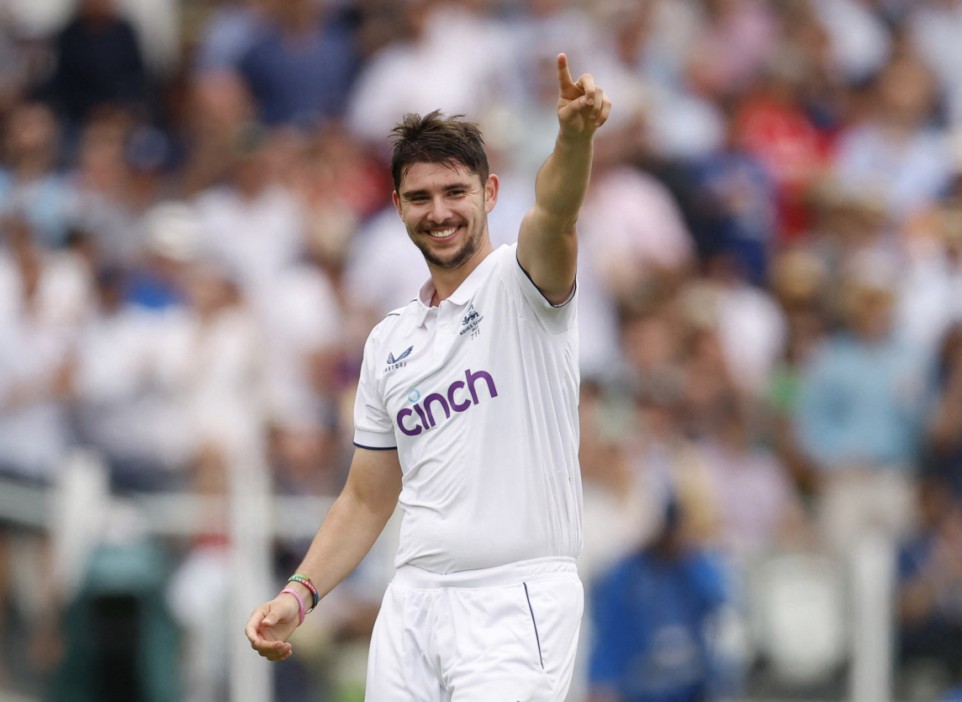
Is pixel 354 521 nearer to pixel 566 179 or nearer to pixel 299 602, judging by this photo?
pixel 299 602

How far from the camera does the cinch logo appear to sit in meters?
5.23

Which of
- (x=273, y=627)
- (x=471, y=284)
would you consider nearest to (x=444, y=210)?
(x=471, y=284)

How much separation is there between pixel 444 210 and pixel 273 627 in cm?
135

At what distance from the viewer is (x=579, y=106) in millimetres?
4727

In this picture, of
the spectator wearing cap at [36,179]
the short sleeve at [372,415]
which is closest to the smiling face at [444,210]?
the short sleeve at [372,415]

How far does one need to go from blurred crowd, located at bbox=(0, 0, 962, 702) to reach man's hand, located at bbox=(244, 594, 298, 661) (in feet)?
15.2

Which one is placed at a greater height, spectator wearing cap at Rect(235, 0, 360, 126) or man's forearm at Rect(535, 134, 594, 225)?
spectator wearing cap at Rect(235, 0, 360, 126)

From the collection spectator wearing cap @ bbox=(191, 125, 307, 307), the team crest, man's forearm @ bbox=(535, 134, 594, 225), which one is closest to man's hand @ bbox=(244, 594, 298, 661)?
the team crest

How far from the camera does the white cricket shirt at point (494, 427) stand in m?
5.20

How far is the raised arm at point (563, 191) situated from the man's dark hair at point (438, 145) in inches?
13.8

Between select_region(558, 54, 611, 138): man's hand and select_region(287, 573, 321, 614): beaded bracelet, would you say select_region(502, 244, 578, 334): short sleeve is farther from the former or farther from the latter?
select_region(287, 573, 321, 614): beaded bracelet

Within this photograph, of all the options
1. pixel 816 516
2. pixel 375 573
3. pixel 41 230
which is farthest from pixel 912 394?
pixel 41 230

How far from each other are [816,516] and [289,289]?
3698 mm

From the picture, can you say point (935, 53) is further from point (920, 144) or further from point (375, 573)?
point (375, 573)
